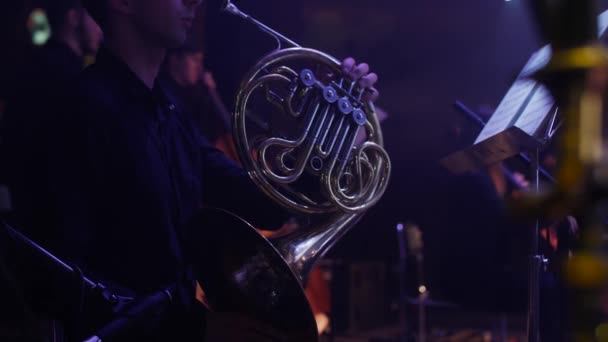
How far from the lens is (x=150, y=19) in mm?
2021

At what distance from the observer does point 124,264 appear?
1808 mm

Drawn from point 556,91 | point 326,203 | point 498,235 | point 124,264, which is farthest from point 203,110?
point 556,91

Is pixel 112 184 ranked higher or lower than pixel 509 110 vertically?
lower

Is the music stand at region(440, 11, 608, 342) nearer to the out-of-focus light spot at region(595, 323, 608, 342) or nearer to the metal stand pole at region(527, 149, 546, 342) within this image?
the metal stand pole at region(527, 149, 546, 342)

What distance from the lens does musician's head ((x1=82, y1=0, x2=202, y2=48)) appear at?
202 cm

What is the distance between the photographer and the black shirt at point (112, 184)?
1.79 metres

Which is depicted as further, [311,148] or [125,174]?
[311,148]

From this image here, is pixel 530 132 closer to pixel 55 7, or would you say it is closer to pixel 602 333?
pixel 602 333

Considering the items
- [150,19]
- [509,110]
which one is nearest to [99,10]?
[150,19]

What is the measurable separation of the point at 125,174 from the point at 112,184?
0.04 meters

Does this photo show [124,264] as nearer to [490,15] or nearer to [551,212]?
[551,212]

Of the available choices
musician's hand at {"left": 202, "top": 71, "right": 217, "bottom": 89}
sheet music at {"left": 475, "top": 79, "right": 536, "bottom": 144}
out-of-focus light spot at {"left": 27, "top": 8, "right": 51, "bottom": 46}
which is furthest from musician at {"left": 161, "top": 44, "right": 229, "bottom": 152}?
sheet music at {"left": 475, "top": 79, "right": 536, "bottom": 144}

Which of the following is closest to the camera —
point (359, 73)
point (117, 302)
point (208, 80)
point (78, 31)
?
point (117, 302)

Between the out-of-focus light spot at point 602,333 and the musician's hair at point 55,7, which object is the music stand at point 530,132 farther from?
the musician's hair at point 55,7
